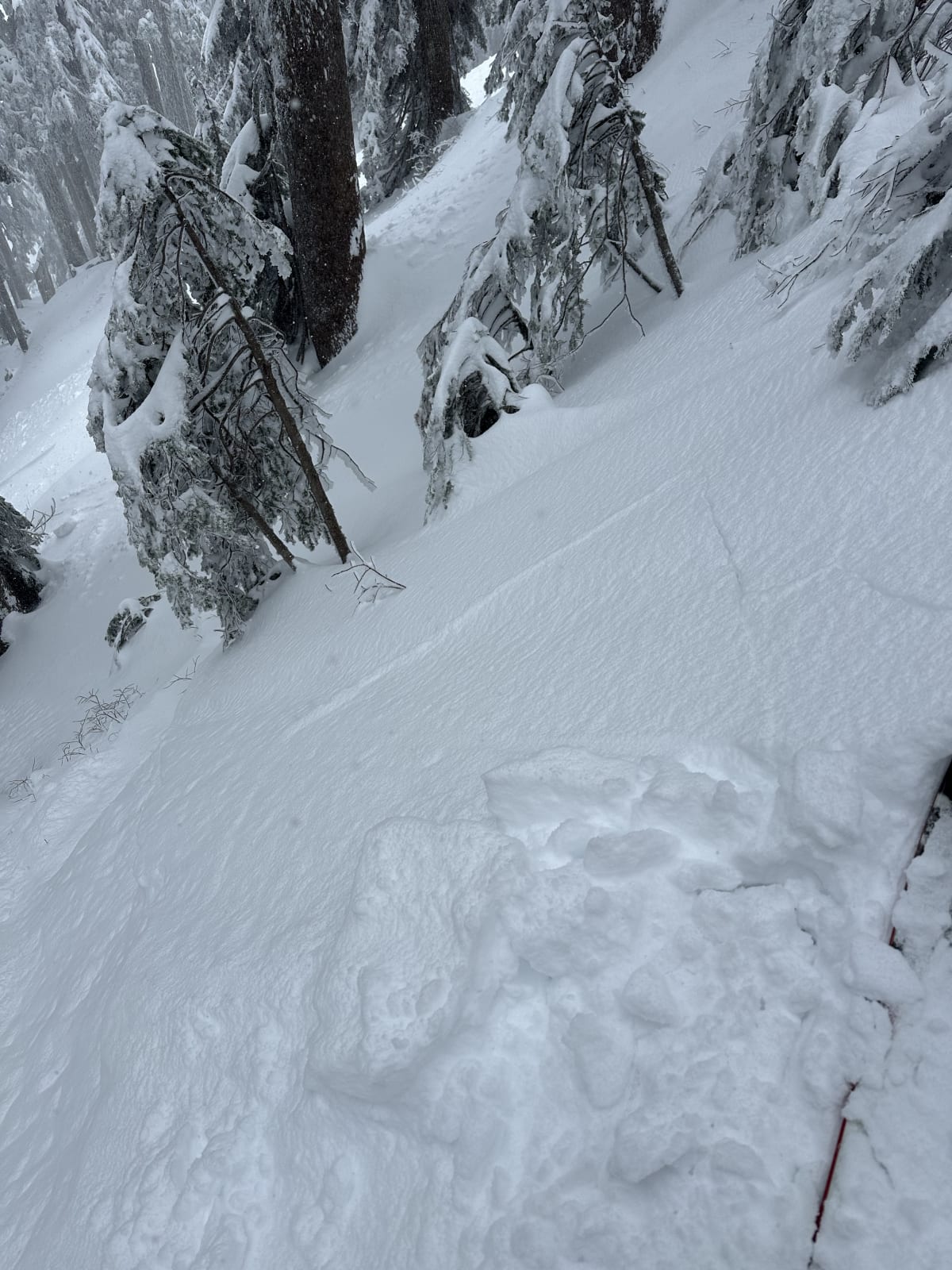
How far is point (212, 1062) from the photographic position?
2.42m

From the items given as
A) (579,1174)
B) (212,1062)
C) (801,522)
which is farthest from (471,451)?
(579,1174)

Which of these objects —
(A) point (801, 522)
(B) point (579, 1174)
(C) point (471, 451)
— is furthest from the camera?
(C) point (471, 451)

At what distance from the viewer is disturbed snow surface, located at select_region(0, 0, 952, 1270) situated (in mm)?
1664

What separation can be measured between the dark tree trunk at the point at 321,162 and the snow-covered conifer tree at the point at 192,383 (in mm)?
4082

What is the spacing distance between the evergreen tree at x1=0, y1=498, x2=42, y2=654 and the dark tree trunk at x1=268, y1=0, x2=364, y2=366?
19.5ft

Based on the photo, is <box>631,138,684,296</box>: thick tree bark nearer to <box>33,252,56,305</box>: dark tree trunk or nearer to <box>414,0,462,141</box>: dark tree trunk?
<box>414,0,462,141</box>: dark tree trunk

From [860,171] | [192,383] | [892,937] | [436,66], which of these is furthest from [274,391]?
[436,66]

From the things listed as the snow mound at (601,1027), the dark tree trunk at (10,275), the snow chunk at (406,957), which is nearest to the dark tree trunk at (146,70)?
the dark tree trunk at (10,275)

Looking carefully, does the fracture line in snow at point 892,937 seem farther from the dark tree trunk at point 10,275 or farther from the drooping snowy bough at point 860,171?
the dark tree trunk at point 10,275

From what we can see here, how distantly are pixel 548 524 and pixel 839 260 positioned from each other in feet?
7.60

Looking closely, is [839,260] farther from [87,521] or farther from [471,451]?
[87,521]

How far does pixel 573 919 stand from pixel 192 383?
5.37 metres

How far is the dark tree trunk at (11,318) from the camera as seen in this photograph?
28625mm

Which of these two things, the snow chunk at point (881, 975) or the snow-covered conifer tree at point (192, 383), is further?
the snow-covered conifer tree at point (192, 383)
